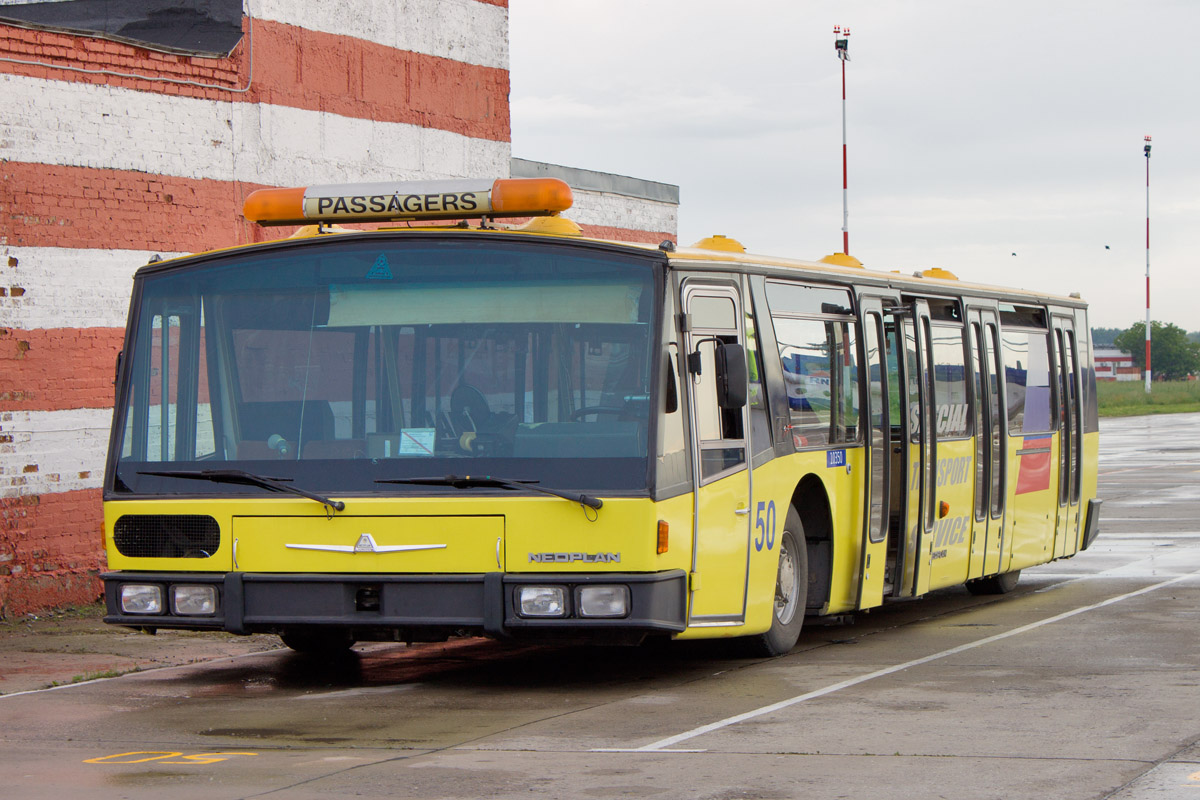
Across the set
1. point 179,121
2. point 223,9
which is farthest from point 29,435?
point 223,9

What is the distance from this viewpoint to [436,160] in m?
19.5

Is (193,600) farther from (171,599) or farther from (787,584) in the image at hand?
(787,584)

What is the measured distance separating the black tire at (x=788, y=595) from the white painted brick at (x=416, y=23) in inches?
348

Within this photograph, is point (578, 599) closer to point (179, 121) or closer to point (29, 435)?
point (29, 435)

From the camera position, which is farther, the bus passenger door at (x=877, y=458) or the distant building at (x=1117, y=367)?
the distant building at (x=1117, y=367)

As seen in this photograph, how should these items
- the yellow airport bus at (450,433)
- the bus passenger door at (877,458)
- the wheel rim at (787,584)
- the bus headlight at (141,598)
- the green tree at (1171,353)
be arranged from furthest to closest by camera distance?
the green tree at (1171,353) → the bus passenger door at (877,458) → the wheel rim at (787,584) → the bus headlight at (141,598) → the yellow airport bus at (450,433)

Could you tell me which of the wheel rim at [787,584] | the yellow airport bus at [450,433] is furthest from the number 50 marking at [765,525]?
the wheel rim at [787,584]

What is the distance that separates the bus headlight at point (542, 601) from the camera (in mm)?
8867

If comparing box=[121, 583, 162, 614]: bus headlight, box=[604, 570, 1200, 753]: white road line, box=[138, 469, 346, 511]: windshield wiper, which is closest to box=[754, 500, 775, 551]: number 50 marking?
box=[604, 570, 1200, 753]: white road line

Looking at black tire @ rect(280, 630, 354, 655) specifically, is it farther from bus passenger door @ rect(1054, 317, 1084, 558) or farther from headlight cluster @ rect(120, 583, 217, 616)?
bus passenger door @ rect(1054, 317, 1084, 558)

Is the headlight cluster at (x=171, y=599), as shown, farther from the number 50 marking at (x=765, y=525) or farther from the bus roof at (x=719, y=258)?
the number 50 marking at (x=765, y=525)

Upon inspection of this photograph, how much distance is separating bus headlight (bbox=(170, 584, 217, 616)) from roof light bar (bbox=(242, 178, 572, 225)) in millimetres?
2242

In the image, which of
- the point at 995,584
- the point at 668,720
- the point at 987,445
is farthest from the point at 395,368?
the point at 995,584

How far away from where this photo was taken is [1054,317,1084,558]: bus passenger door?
15750mm
